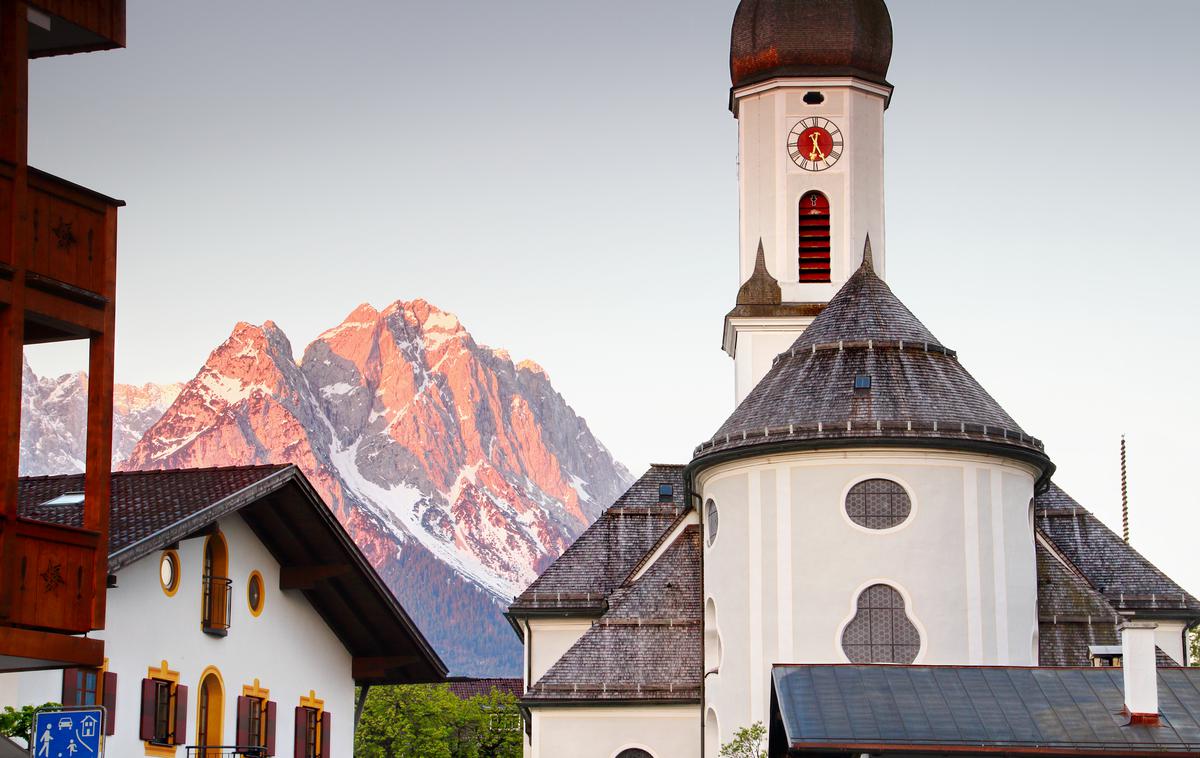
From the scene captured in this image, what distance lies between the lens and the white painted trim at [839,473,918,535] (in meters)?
39.4

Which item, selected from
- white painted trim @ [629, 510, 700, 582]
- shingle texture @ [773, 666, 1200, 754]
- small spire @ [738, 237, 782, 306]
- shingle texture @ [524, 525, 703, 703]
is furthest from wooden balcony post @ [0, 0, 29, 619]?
small spire @ [738, 237, 782, 306]

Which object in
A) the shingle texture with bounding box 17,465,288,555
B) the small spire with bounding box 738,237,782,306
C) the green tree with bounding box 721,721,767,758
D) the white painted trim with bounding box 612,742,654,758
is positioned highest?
the small spire with bounding box 738,237,782,306

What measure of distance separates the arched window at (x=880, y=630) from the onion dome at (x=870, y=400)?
2813 millimetres

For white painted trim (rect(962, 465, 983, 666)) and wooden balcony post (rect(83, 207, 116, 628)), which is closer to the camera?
wooden balcony post (rect(83, 207, 116, 628))

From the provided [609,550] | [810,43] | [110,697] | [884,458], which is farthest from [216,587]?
[810,43]

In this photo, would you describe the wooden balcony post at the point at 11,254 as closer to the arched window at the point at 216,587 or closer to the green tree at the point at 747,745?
the arched window at the point at 216,587

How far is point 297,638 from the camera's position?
31.2 m

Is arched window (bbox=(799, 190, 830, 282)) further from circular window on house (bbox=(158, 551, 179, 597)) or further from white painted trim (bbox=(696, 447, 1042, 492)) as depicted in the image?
circular window on house (bbox=(158, 551, 179, 597))

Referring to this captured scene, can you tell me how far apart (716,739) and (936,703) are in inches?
625

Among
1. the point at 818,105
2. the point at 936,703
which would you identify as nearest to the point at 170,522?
the point at 936,703

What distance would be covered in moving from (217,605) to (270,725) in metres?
2.28

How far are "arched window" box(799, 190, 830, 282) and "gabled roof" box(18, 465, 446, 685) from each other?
2277 centimetres

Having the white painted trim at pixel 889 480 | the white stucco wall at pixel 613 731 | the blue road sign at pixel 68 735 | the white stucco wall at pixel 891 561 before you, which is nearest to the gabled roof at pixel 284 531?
the white stucco wall at pixel 891 561

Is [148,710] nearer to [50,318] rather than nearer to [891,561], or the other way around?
[50,318]
